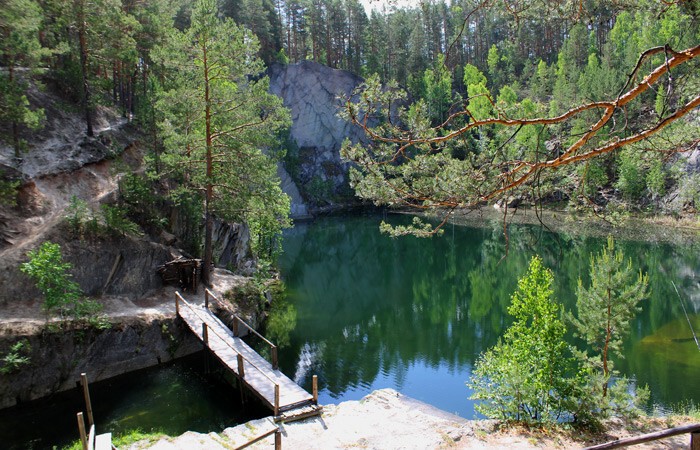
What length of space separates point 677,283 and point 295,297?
22247 mm

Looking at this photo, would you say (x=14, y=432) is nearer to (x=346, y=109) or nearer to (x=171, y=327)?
(x=171, y=327)

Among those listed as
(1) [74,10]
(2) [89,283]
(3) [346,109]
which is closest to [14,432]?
(2) [89,283]

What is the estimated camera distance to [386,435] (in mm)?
11344

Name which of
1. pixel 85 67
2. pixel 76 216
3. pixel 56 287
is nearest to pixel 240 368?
pixel 56 287

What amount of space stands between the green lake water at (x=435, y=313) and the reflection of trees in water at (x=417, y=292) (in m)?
0.08

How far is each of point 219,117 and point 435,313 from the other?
14.8 m

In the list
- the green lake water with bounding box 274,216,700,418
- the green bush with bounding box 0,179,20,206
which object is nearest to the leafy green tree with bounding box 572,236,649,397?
the green lake water with bounding box 274,216,700,418

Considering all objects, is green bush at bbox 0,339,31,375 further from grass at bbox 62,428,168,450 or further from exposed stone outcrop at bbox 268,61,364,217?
exposed stone outcrop at bbox 268,61,364,217

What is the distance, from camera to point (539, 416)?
1155 cm

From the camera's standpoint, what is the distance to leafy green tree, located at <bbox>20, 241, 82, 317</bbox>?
13.8 metres

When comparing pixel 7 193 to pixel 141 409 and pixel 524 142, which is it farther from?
pixel 524 142

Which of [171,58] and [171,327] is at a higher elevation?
[171,58]

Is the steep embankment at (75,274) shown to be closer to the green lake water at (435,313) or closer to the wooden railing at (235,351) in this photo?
the wooden railing at (235,351)

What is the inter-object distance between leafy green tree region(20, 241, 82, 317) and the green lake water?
303 inches
